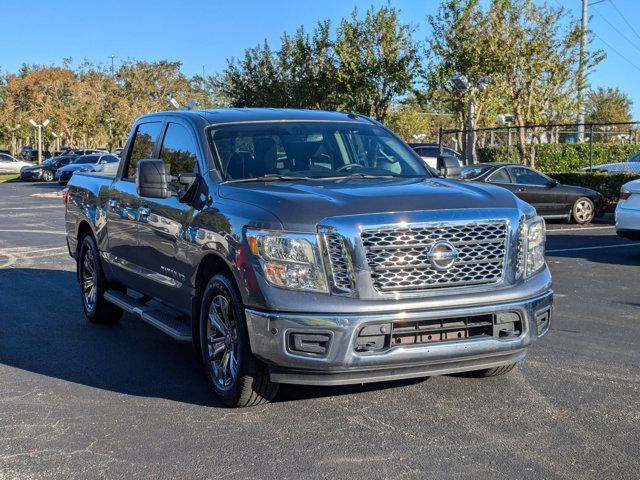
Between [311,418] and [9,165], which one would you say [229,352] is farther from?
[9,165]

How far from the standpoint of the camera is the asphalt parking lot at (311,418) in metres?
4.55

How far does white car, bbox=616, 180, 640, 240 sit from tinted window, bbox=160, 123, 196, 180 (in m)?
7.98

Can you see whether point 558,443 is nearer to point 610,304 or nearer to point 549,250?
point 610,304

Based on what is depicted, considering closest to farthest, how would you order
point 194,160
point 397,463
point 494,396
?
point 397,463, point 494,396, point 194,160

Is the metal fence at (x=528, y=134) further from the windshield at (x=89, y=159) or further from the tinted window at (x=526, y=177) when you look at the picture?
the windshield at (x=89, y=159)

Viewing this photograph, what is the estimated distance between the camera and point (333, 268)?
5.03 meters

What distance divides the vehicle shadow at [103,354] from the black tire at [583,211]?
41.9 ft

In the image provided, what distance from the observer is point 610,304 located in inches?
360

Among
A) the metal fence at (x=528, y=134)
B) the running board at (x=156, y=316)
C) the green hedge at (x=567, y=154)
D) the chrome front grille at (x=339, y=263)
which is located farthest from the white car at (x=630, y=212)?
the green hedge at (x=567, y=154)

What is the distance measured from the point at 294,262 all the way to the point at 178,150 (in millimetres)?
2259

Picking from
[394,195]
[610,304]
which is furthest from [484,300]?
[610,304]

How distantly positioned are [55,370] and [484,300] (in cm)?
337

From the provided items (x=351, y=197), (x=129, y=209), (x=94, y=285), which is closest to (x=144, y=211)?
(x=129, y=209)

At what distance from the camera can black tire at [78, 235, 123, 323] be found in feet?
27.4
